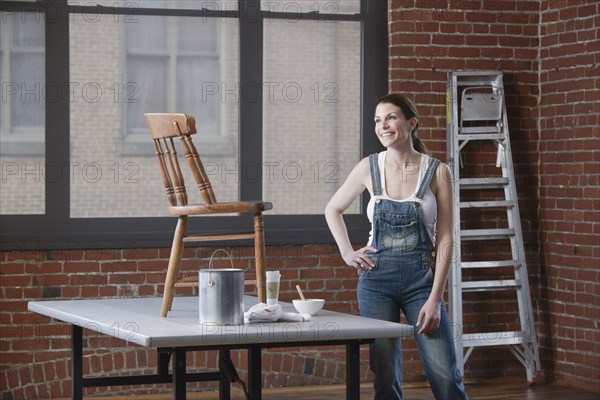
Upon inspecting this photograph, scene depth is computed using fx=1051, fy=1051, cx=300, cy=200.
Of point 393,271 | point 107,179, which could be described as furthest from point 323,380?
point 393,271

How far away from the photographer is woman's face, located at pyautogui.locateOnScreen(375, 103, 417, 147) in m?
3.91

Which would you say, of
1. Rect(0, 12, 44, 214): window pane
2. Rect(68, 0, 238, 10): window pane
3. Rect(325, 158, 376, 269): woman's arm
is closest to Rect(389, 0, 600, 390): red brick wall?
Rect(68, 0, 238, 10): window pane

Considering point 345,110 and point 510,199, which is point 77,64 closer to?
point 345,110

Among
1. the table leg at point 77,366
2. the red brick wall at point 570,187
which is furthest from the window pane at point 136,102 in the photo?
the red brick wall at point 570,187

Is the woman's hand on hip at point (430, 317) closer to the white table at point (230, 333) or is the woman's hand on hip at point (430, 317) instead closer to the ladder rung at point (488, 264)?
the white table at point (230, 333)

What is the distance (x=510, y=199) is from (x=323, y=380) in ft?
5.19

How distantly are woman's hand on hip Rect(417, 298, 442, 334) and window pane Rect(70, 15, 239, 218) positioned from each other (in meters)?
2.71

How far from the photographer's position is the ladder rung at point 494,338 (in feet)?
20.6

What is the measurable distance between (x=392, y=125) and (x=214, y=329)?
112cm

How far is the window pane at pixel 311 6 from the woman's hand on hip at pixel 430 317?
305 centimetres

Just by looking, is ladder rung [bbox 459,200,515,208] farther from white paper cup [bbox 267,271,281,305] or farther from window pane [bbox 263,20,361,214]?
white paper cup [bbox 267,271,281,305]

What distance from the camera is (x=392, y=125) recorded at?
392cm

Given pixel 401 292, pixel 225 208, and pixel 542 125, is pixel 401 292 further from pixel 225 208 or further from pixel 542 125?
pixel 542 125

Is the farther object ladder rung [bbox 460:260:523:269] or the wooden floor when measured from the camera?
ladder rung [bbox 460:260:523:269]
